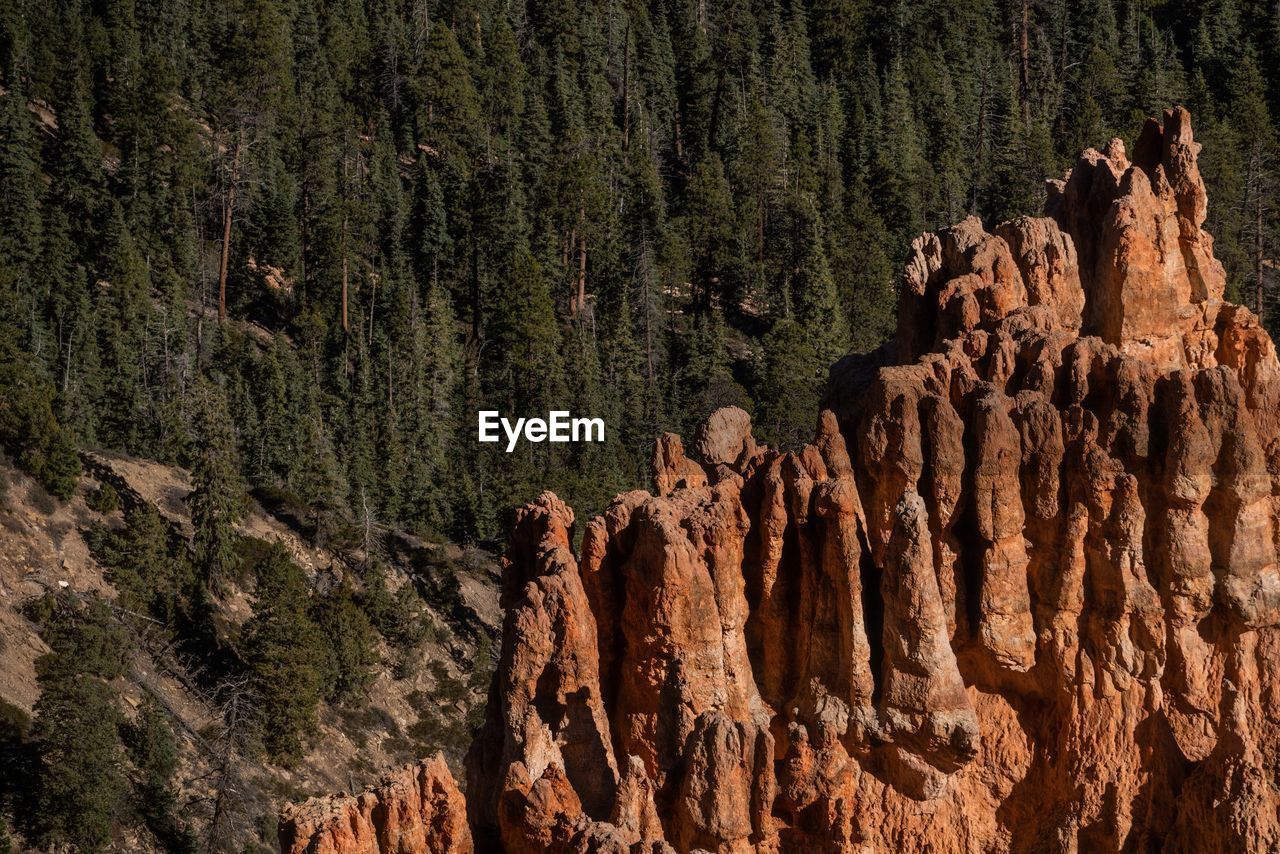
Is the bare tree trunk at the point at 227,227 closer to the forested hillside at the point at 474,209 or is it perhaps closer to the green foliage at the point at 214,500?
the forested hillside at the point at 474,209

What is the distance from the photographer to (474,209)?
110438 mm

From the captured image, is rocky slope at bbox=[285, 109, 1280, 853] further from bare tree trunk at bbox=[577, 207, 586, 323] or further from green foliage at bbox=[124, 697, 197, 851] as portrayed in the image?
bare tree trunk at bbox=[577, 207, 586, 323]

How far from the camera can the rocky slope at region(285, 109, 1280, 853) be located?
102 ft

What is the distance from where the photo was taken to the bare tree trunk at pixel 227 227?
331 ft

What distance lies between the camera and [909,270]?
38.4 metres

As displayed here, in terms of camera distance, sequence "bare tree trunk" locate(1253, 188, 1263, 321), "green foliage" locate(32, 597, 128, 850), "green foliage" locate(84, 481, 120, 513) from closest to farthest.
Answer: "green foliage" locate(32, 597, 128, 850) → "green foliage" locate(84, 481, 120, 513) → "bare tree trunk" locate(1253, 188, 1263, 321)

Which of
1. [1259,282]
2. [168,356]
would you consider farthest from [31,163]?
[1259,282]

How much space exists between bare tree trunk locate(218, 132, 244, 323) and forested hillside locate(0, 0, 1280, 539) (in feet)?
2.19

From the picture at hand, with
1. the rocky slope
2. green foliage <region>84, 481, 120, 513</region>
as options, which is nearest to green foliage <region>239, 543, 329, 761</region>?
green foliage <region>84, 481, 120, 513</region>

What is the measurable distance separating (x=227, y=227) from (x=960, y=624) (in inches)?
3029

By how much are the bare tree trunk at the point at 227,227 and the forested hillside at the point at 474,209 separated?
26.3 inches

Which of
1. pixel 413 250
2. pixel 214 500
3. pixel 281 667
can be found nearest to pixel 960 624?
pixel 281 667

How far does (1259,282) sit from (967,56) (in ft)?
168

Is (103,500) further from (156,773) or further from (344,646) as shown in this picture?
(156,773)
